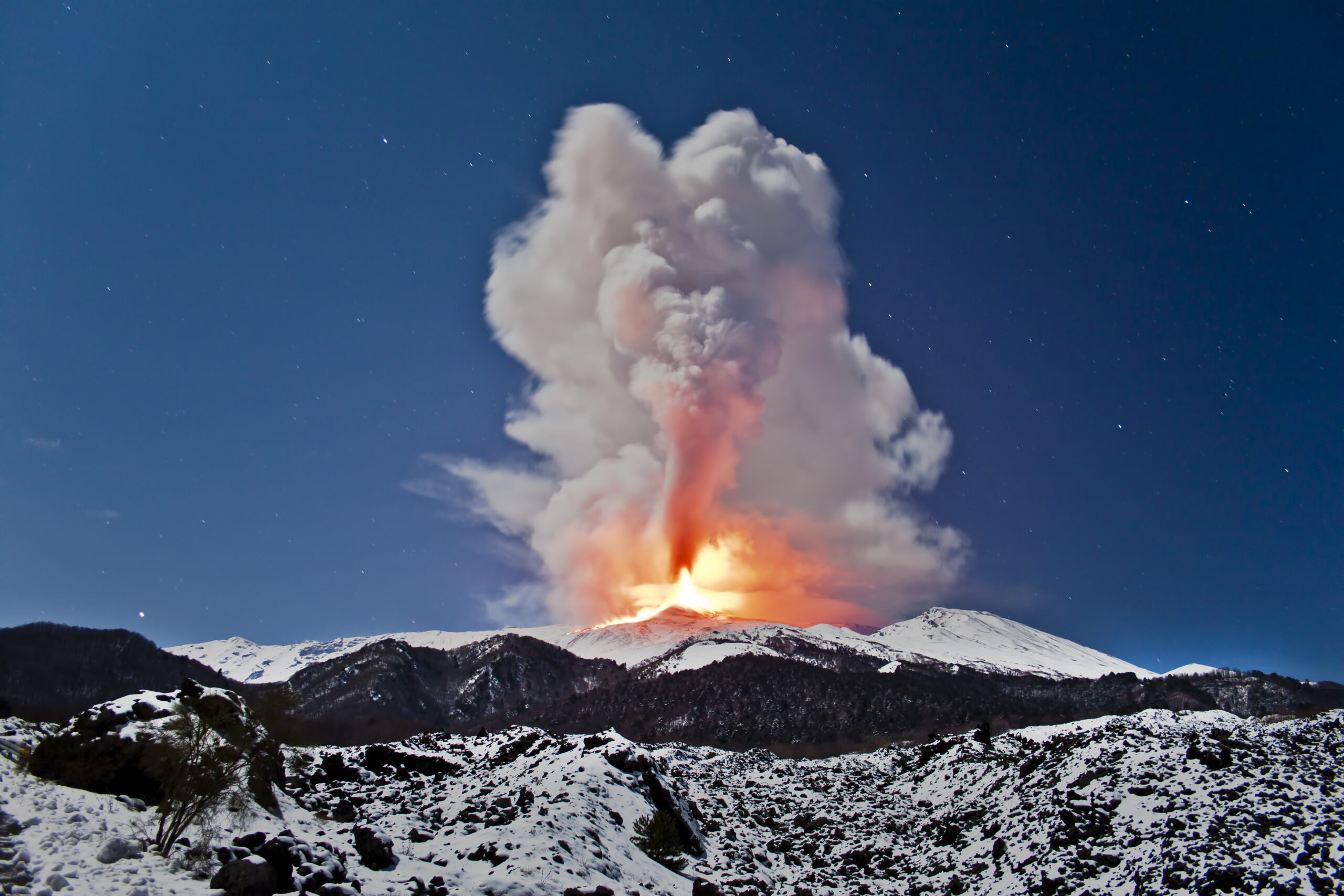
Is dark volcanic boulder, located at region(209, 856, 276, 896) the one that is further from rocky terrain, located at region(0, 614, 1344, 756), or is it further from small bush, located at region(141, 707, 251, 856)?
rocky terrain, located at region(0, 614, 1344, 756)

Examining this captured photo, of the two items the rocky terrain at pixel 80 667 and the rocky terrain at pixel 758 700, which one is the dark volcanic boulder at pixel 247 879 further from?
the rocky terrain at pixel 80 667

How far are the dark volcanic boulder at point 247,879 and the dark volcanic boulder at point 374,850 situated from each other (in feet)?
13.3

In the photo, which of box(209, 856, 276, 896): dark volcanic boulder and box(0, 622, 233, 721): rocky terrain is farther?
box(0, 622, 233, 721): rocky terrain

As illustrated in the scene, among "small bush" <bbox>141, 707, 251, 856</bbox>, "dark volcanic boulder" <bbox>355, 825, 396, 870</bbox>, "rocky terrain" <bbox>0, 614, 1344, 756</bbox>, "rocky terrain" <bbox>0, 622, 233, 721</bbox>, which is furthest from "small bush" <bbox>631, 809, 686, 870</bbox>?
"rocky terrain" <bbox>0, 622, 233, 721</bbox>

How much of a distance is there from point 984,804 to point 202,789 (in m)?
32.5

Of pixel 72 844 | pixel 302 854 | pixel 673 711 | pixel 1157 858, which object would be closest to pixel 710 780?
pixel 1157 858

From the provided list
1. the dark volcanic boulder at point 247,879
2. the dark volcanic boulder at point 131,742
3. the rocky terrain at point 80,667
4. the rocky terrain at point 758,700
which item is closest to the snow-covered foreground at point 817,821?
the dark volcanic boulder at point 247,879

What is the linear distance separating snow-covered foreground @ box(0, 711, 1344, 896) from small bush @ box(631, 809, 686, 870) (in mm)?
633

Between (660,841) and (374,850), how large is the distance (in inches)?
415

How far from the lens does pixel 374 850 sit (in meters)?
Result: 16.1

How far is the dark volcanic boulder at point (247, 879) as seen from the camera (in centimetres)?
1192

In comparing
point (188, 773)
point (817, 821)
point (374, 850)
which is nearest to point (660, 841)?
point (374, 850)

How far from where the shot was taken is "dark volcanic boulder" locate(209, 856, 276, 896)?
11.9m

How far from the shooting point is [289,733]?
20.3m
